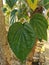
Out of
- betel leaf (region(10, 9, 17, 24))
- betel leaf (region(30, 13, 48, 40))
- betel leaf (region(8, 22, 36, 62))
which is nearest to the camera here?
betel leaf (region(8, 22, 36, 62))

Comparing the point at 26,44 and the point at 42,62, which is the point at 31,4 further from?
the point at 42,62

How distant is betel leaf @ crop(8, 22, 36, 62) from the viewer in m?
0.66

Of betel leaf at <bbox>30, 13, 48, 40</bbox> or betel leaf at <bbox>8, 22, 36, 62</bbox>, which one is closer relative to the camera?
betel leaf at <bbox>8, 22, 36, 62</bbox>

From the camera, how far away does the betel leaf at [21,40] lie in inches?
26.1

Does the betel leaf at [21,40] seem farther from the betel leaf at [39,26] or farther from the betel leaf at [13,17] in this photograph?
A: the betel leaf at [13,17]

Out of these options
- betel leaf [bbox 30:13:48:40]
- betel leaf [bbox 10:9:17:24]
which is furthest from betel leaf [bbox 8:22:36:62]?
betel leaf [bbox 10:9:17:24]

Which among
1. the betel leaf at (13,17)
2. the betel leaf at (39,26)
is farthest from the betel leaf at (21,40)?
the betel leaf at (13,17)

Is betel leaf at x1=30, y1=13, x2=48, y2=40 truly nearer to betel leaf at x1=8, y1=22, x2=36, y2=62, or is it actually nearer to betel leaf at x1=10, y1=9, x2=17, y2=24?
betel leaf at x1=8, y1=22, x2=36, y2=62

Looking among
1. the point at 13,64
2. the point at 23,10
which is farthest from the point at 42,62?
the point at 13,64

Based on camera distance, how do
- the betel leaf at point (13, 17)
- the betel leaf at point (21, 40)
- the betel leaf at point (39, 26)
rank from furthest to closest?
the betel leaf at point (13, 17)
the betel leaf at point (39, 26)
the betel leaf at point (21, 40)

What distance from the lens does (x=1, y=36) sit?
2.70 feet

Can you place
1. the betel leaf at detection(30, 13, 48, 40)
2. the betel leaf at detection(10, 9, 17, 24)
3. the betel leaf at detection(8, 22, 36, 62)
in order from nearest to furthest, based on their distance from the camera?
1. the betel leaf at detection(8, 22, 36, 62)
2. the betel leaf at detection(30, 13, 48, 40)
3. the betel leaf at detection(10, 9, 17, 24)

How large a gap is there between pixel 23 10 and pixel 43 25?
0.59m

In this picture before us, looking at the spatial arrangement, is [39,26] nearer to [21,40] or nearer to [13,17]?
[21,40]
